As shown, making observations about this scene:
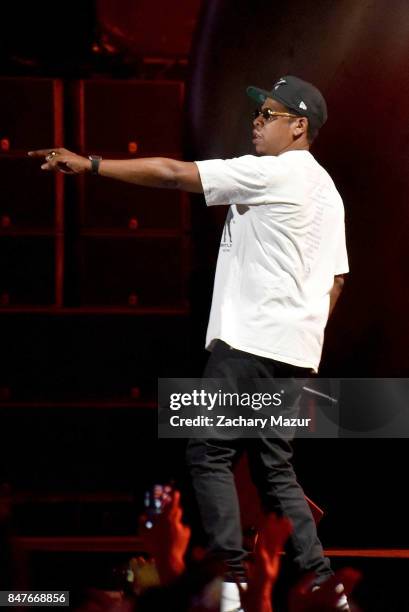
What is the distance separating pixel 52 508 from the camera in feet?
14.5

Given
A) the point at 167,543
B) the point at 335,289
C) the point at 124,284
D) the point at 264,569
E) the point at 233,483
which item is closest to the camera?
the point at 264,569

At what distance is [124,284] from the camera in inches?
181

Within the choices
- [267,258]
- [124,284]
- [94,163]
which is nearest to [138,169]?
[94,163]

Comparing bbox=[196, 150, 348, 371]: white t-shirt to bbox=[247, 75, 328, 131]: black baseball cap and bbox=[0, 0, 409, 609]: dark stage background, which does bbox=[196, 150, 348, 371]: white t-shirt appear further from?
bbox=[0, 0, 409, 609]: dark stage background

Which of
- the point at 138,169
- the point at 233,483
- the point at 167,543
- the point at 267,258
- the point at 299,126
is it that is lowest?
the point at 233,483

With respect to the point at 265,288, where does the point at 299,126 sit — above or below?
above

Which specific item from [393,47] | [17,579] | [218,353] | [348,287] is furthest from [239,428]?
[17,579]

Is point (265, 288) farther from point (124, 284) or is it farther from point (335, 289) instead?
point (124, 284)

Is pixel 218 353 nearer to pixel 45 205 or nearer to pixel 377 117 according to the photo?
pixel 377 117

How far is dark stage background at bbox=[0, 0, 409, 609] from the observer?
3.92m

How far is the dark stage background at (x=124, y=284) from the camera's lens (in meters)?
3.92

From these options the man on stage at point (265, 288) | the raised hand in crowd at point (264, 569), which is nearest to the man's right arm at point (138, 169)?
the man on stage at point (265, 288)

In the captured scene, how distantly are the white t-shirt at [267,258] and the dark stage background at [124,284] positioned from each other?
2.27 feet

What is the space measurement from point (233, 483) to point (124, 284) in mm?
1701
